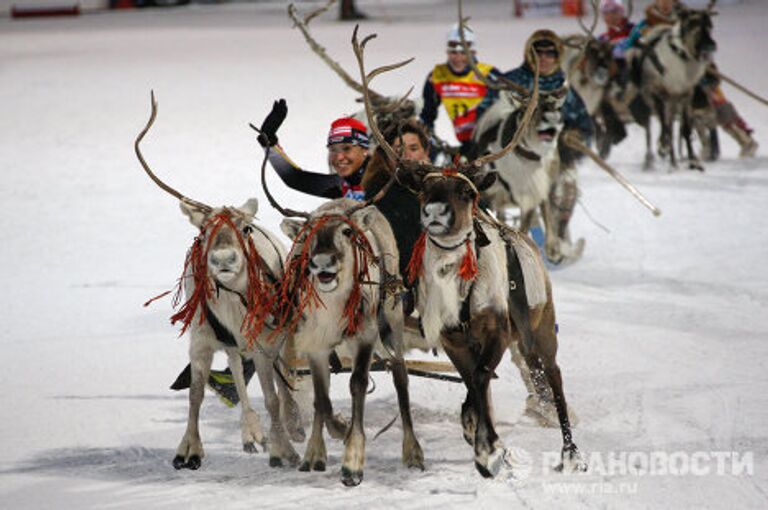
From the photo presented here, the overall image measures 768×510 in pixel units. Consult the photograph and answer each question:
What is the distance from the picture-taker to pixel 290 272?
564cm

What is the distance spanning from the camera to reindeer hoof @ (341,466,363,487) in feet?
18.3

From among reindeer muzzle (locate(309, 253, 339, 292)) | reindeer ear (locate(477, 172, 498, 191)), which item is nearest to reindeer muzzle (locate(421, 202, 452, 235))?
reindeer ear (locate(477, 172, 498, 191))

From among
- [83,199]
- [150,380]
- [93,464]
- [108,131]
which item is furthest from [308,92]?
[93,464]

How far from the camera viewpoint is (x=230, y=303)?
576 centimetres

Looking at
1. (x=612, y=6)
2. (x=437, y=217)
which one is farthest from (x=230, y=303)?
(x=612, y=6)

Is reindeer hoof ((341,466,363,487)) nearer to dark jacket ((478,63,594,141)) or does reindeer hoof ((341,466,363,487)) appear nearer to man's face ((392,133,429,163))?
man's face ((392,133,429,163))

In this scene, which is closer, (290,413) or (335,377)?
(290,413)

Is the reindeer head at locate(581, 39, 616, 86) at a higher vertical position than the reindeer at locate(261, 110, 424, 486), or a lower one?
higher

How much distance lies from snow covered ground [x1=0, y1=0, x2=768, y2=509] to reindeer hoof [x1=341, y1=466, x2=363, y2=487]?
50mm

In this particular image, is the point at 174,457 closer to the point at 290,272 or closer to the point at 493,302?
the point at 290,272

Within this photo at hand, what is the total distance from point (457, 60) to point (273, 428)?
4.70m

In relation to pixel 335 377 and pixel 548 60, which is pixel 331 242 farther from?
pixel 548 60

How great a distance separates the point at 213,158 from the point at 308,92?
4116mm

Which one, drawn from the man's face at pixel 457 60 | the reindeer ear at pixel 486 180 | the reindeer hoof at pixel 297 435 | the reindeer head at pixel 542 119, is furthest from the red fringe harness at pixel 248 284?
the man's face at pixel 457 60
